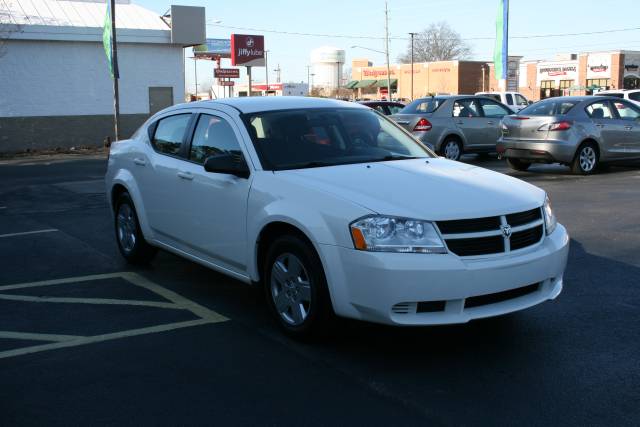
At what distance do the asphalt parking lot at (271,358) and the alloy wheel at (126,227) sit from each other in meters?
0.26

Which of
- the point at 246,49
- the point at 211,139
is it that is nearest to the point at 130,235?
the point at 211,139

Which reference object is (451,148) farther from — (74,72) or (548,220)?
(74,72)

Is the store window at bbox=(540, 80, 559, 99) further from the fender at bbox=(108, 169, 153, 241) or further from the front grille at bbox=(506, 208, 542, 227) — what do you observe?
the front grille at bbox=(506, 208, 542, 227)

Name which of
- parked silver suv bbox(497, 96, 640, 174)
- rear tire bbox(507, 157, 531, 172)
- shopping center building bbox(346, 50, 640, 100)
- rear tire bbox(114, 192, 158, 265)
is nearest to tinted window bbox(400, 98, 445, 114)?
rear tire bbox(507, 157, 531, 172)

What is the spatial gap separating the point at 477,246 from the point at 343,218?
2.71 ft

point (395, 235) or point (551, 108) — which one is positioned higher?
point (551, 108)

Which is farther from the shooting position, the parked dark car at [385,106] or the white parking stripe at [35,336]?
the parked dark car at [385,106]

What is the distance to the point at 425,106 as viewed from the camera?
18281 mm

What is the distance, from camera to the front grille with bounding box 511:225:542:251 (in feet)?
15.1

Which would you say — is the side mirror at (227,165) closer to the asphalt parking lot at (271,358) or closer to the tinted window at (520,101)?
the asphalt parking lot at (271,358)

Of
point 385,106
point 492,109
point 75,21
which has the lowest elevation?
point 492,109

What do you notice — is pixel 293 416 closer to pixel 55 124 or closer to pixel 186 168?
pixel 186 168

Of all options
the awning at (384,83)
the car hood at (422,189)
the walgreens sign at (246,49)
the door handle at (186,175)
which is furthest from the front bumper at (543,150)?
the awning at (384,83)

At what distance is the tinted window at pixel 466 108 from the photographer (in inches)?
714
